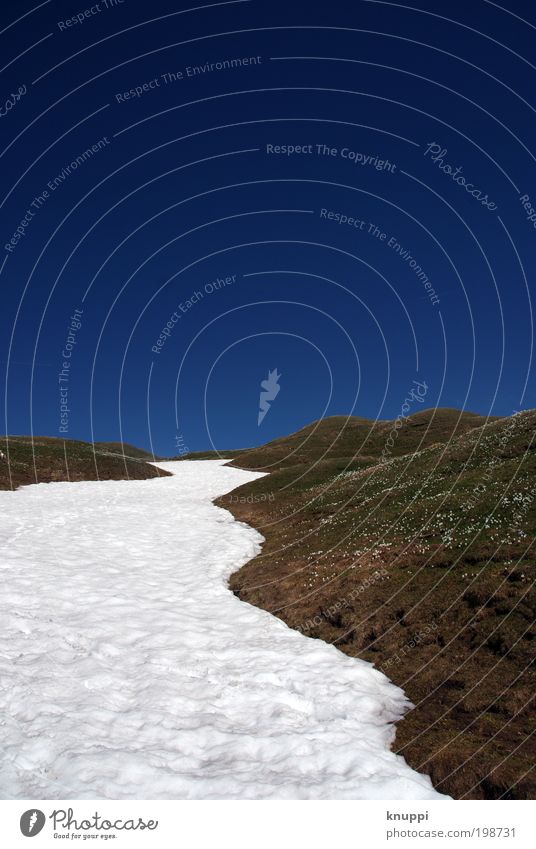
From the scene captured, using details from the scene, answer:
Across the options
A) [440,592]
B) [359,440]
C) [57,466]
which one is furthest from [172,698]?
[359,440]

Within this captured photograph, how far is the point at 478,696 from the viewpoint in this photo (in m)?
9.69

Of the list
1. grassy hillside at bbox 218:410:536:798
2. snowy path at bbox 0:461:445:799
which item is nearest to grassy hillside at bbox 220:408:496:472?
grassy hillside at bbox 218:410:536:798

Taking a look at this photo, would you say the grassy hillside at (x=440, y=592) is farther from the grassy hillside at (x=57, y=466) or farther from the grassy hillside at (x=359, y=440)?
the grassy hillside at (x=359, y=440)

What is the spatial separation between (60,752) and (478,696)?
314 inches

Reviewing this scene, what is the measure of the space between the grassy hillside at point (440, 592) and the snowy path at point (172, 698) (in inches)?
32.6

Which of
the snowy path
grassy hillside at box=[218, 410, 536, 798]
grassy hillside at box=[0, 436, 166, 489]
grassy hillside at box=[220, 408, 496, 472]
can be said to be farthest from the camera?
grassy hillside at box=[220, 408, 496, 472]

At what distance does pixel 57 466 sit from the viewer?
58469 mm

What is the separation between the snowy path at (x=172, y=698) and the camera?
23.9 ft

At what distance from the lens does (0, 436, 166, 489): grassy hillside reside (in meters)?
49.1

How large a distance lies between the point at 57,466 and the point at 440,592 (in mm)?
54541

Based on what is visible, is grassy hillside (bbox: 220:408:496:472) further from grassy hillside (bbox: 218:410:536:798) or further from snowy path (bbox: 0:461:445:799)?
snowy path (bbox: 0:461:445:799)

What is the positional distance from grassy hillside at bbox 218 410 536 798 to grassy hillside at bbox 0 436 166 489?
30336mm
